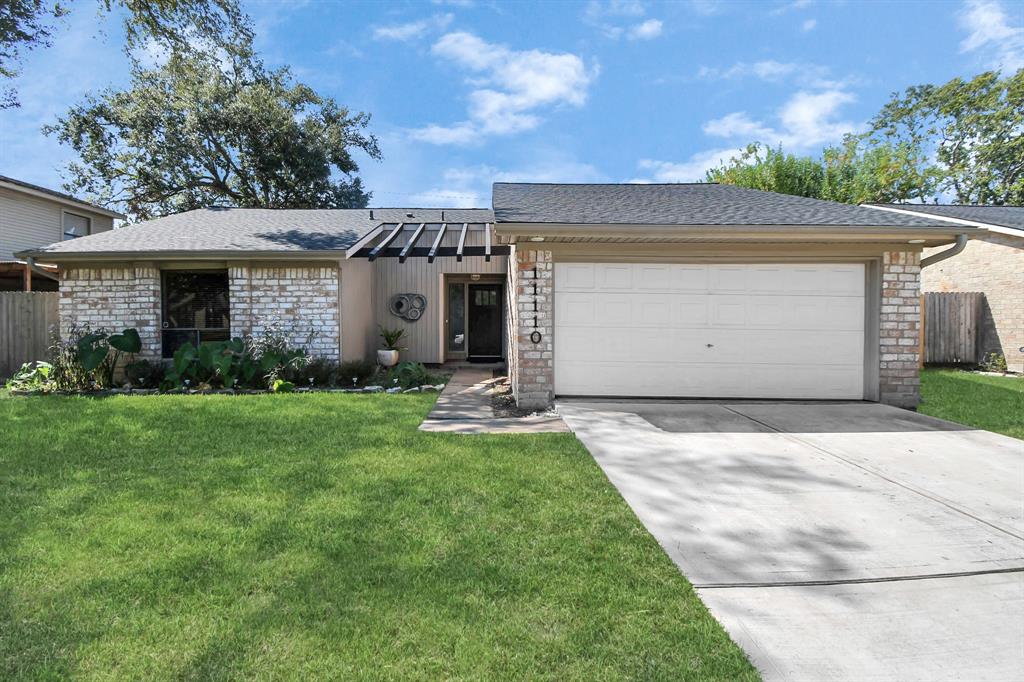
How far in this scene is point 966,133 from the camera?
24484 millimetres

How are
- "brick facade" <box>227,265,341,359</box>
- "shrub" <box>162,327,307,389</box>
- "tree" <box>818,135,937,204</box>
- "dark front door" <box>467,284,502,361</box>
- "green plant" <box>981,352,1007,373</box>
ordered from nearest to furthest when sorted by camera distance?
1. "shrub" <box>162,327,307,389</box>
2. "brick facade" <box>227,265,341,359</box>
3. "green plant" <box>981,352,1007,373</box>
4. "dark front door" <box>467,284,502,361</box>
5. "tree" <box>818,135,937,204</box>

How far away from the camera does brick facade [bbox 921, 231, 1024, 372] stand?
1103 cm

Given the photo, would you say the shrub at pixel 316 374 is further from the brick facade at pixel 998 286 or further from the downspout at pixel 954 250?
the brick facade at pixel 998 286

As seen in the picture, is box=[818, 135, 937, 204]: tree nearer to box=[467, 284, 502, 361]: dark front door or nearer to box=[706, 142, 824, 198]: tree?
box=[706, 142, 824, 198]: tree

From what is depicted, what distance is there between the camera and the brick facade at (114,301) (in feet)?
31.1

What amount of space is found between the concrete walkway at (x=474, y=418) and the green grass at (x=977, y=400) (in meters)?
5.32

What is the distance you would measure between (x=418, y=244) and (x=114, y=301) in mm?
5990

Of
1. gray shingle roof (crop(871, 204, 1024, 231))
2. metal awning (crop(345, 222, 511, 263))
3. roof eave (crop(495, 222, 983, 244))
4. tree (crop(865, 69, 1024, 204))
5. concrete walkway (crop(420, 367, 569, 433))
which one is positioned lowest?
concrete walkway (crop(420, 367, 569, 433))

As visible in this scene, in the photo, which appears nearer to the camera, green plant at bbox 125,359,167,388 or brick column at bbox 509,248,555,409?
brick column at bbox 509,248,555,409

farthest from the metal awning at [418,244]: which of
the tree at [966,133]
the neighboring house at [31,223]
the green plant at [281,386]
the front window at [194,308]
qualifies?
the tree at [966,133]

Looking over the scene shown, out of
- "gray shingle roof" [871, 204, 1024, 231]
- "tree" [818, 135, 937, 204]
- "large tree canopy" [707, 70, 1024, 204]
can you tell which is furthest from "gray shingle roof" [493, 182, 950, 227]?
"tree" [818, 135, 937, 204]

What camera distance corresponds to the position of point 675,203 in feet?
26.2

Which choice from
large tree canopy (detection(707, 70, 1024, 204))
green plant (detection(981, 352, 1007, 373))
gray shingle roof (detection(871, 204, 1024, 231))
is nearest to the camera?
green plant (detection(981, 352, 1007, 373))

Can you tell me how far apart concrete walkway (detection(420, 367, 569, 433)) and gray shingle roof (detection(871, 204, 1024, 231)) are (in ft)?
40.8
